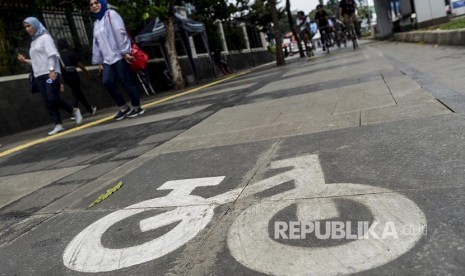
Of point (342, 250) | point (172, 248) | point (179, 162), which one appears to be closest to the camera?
point (342, 250)

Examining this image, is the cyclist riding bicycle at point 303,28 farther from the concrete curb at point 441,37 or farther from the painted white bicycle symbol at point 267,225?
the painted white bicycle symbol at point 267,225

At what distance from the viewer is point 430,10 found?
1622 centimetres

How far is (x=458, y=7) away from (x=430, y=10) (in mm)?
4767

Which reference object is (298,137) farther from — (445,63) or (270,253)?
(445,63)

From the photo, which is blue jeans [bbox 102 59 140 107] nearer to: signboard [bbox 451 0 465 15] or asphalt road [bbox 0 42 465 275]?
asphalt road [bbox 0 42 465 275]

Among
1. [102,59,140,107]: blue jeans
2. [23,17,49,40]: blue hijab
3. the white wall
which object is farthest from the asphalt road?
the white wall

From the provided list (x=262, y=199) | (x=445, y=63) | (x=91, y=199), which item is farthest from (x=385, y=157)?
(x=445, y=63)

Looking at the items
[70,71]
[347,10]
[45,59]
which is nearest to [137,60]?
[45,59]

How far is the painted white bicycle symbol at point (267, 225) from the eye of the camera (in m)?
1.52

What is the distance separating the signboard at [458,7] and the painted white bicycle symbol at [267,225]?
2080 cm

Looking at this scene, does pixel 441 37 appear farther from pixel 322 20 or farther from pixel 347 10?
pixel 322 20

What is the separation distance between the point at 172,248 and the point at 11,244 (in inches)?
43.6

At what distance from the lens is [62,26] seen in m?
13.3

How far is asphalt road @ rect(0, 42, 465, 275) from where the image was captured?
5.23 feet
